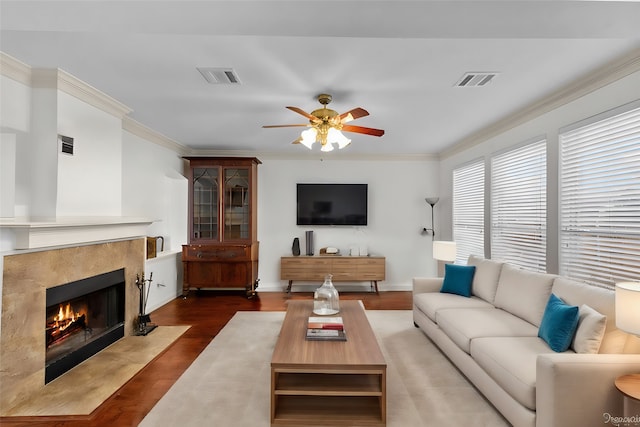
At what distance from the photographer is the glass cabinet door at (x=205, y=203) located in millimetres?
5496

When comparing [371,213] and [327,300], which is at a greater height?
[371,213]

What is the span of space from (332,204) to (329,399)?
3.96m

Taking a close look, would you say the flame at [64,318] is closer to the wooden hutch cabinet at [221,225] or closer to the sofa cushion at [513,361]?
the wooden hutch cabinet at [221,225]

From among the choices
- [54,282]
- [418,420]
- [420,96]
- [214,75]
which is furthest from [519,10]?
[54,282]

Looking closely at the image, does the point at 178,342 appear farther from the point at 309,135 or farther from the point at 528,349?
the point at 528,349

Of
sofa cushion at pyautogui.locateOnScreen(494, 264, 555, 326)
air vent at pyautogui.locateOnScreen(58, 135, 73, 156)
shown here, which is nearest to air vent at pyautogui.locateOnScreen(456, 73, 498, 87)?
sofa cushion at pyautogui.locateOnScreen(494, 264, 555, 326)

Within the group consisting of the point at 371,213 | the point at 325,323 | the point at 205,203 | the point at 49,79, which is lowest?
the point at 325,323

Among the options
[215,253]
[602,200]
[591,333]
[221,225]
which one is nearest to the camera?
[591,333]

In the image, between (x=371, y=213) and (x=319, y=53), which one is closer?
(x=319, y=53)

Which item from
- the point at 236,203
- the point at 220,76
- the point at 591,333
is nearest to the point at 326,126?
the point at 220,76

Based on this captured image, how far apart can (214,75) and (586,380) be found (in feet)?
10.3

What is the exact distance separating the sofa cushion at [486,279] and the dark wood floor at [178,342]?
4.74 feet

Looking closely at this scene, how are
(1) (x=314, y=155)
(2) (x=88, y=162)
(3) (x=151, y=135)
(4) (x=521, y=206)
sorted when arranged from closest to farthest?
1. (2) (x=88, y=162)
2. (4) (x=521, y=206)
3. (3) (x=151, y=135)
4. (1) (x=314, y=155)

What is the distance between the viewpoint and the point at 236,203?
219 inches
